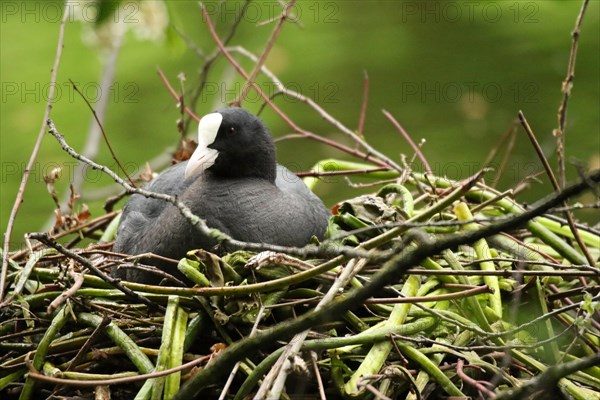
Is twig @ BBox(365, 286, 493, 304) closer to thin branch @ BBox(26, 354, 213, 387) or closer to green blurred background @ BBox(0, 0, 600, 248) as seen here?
thin branch @ BBox(26, 354, 213, 387)

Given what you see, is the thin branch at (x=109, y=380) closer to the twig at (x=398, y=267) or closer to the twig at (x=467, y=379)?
the twig at (x=398, y=267)

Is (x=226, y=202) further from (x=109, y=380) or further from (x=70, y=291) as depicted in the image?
(x=109, y=380)

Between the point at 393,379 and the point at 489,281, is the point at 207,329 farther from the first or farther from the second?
the point at 489,281

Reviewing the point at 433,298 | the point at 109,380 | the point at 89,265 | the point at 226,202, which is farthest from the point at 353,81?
the point at 109,380

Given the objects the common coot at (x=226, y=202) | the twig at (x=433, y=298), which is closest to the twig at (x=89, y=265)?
the common coot at (x=226, y=202)

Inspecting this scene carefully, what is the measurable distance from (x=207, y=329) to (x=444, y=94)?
353 centimetres

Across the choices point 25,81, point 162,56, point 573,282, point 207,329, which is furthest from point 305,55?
point 207,329

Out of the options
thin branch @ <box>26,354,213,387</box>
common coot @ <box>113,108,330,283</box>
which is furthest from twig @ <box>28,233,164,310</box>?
common coot @ <box>113,108,330,283</box>

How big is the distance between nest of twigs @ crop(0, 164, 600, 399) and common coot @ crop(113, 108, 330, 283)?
237mm

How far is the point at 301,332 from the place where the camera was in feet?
6.01

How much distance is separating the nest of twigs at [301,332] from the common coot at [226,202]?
237 millimetres

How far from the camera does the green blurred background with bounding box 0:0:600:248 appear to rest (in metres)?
5.09

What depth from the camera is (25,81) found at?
17.1 feet

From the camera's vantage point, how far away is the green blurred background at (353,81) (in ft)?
16.7
